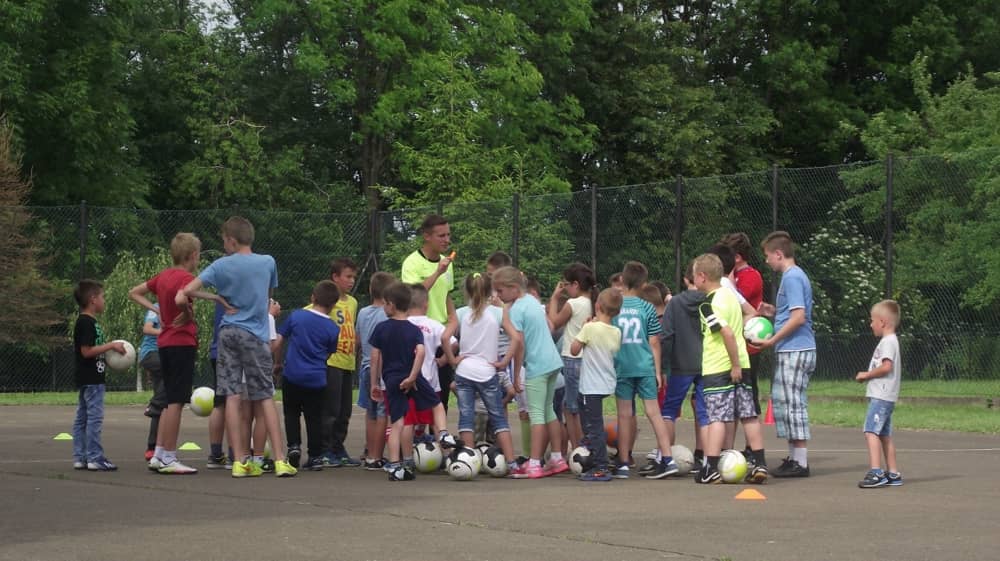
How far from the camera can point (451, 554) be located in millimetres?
7664

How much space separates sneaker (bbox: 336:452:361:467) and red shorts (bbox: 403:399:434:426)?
1.10 m

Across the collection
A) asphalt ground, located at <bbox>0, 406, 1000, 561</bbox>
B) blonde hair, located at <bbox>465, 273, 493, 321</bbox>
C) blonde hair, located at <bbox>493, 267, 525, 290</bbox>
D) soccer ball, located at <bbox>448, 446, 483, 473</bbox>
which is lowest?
asphalt ground, located at <bbox>0, 406, 1000, 561</bbox>

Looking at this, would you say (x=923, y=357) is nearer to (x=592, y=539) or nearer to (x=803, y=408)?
(x=803, y=408)

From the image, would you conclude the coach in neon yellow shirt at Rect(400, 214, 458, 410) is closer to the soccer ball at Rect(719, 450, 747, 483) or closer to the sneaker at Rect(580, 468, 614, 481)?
the sneaker at Rect(580, 468, 614, 481)

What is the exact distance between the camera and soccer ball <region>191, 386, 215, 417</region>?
41.8ft

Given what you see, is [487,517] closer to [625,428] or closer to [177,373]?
[625,428]

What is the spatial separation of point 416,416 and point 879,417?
348 cm

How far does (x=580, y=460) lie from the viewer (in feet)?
38.3

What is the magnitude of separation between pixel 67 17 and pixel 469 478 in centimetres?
2705

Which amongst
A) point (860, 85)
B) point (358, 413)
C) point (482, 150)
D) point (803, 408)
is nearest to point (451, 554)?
point (803, 408)

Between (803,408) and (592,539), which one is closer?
(592,539)

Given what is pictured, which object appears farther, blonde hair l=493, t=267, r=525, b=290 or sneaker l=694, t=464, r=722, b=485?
blonde hair l=493, t=267, r=525, b=290

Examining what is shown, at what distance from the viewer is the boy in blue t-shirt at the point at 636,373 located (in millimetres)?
11773

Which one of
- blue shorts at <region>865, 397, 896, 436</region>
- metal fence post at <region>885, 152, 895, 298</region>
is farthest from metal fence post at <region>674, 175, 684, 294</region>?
blue shorts at <region>865, 397, 896, 436</region>
